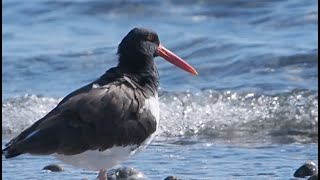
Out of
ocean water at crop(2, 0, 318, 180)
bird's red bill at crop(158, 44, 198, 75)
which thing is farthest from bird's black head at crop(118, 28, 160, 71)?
ocean water at crop(2, 0, 318, 180)

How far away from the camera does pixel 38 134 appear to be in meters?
6.66

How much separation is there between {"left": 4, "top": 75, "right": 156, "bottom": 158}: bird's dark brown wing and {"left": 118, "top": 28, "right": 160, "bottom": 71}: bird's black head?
0.28 metres

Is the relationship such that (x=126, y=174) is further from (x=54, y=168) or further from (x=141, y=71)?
(x=141, y=71)

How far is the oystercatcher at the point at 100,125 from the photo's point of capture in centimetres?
670

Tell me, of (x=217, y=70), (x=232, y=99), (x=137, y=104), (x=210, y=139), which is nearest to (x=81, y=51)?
(x=217, y=70)

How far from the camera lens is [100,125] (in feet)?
22.6

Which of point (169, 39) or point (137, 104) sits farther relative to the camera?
point (169, 39)

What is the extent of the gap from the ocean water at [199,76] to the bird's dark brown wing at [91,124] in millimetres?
1089

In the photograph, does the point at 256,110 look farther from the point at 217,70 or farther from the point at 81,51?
the point at 81,51

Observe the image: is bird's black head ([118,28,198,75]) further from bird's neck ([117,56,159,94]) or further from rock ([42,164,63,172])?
rock ([42,164,63,172])

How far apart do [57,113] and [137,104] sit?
55 cm

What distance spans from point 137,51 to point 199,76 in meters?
4.25

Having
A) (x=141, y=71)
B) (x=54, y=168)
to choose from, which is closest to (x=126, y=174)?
(x=54, y=168)

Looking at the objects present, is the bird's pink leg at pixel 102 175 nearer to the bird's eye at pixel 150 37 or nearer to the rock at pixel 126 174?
the rock at pixel 126 174
